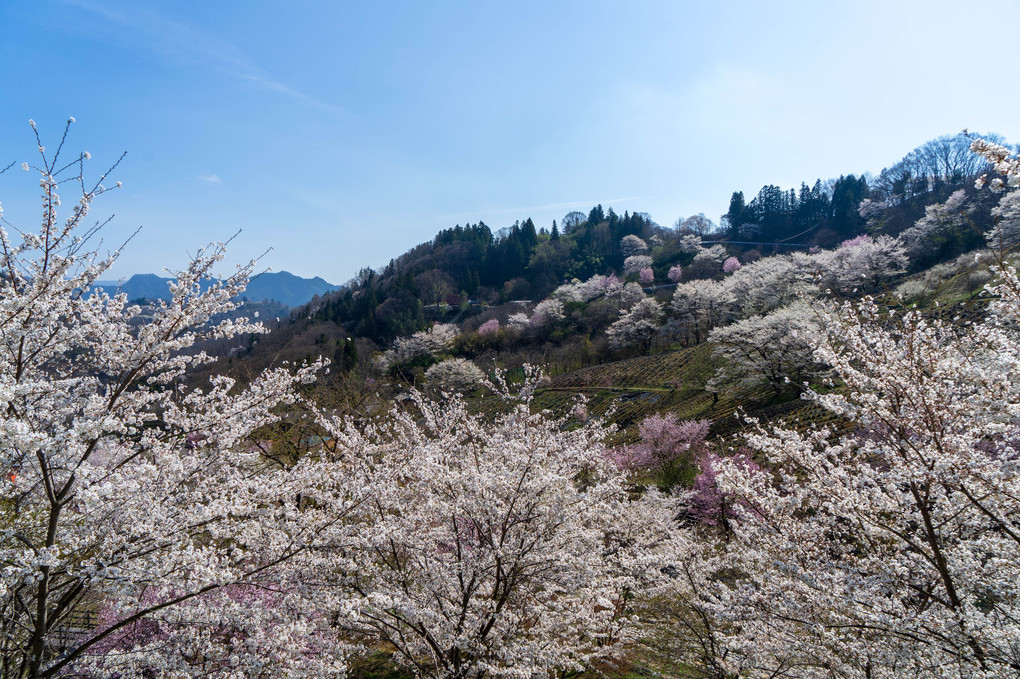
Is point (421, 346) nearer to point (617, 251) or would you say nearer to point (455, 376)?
point (455, 376)

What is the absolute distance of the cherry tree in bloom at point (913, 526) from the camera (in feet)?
10.9

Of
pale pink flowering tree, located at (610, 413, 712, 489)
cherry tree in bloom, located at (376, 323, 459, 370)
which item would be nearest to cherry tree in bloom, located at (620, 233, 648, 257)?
cherry tree in bloom, located at (376, 323, 459, 370)

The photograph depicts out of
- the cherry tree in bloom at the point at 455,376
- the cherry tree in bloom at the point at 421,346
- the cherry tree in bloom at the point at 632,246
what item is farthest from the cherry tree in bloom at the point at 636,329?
the cherry tree in bloom at the point at 632,246

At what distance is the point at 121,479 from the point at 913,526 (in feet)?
22.9

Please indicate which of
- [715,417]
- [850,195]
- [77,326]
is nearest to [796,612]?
[77,326]

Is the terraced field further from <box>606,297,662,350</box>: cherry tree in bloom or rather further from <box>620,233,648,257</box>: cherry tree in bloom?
<box>620,233,648,257</box>: cherry tree in bloom

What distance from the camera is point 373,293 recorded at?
75.5 m

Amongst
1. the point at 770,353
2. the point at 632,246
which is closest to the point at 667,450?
the point at 770,353

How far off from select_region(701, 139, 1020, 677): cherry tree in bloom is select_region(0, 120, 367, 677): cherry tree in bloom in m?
4.35

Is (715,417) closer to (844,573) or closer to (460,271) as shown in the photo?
(844,573)

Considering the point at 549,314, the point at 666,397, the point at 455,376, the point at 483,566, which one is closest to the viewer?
the point at 483,566

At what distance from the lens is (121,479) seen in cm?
302

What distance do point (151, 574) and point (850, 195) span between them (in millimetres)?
93444

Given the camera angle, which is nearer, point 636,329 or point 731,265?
point 636,329
